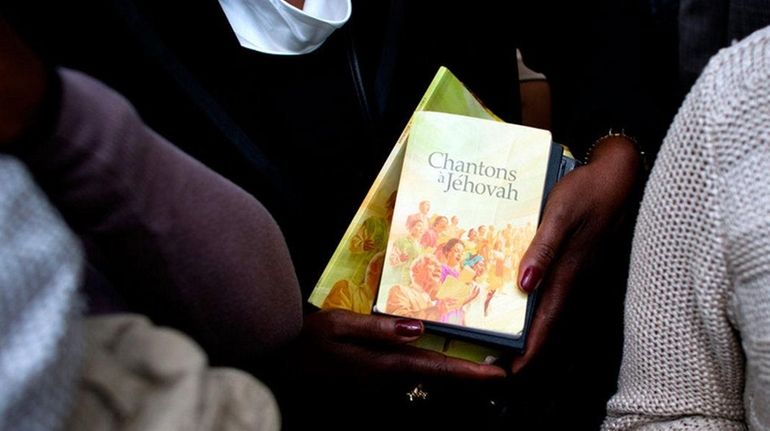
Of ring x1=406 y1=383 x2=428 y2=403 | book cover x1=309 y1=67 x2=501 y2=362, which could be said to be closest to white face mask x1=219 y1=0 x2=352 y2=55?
book cover x1=309 y1=67 x2=501 y2=362

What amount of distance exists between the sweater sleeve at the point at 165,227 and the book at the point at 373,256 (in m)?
0.17

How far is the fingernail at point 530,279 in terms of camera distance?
0.74 m

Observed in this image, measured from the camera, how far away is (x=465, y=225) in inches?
30.5

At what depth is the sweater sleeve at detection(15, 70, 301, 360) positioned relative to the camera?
375mm

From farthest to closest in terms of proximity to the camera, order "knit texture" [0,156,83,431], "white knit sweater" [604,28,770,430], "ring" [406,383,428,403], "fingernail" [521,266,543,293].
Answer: "ring" [406,383,428,403], "fingernail" [521,266,543,293], "white knit sweater" [604,28,770,430], "knit texture" [0,156,83,431]

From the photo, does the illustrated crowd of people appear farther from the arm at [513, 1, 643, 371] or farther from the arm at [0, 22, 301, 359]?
the arm at [0, 22, 301, 359]

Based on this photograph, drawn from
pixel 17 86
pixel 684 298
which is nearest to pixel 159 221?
pixel 17 86

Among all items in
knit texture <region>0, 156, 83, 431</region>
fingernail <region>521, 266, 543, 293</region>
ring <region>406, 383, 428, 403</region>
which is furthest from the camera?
ring <region>406, 383, 428, 403</region>

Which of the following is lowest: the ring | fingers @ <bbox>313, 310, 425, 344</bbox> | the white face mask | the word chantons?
the ring

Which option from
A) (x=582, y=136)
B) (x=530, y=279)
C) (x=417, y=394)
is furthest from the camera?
(x=582, y=136)

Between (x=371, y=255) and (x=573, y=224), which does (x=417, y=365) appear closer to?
(x=371, y=255)

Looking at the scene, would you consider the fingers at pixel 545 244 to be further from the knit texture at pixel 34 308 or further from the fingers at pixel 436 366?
the knit texture at pixel 34 308

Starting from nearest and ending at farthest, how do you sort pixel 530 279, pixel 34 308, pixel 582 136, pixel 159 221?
pixel 34 308, pixel 159 221, pixel 530 279, pixel 582 136

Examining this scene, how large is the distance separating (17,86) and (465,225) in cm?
53
